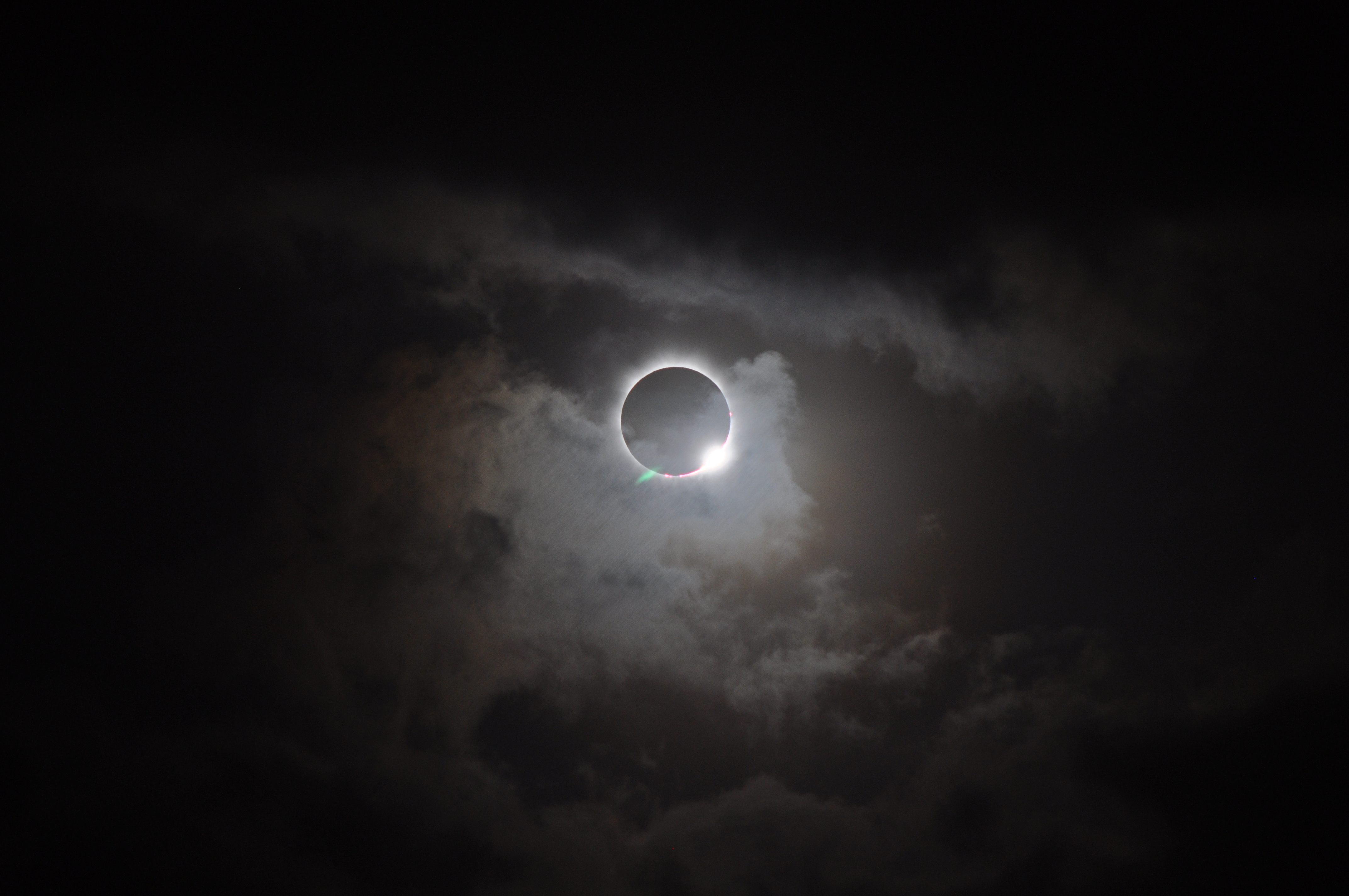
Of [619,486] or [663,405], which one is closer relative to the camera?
[663,405]

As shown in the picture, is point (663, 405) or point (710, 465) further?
point (710, 465)
